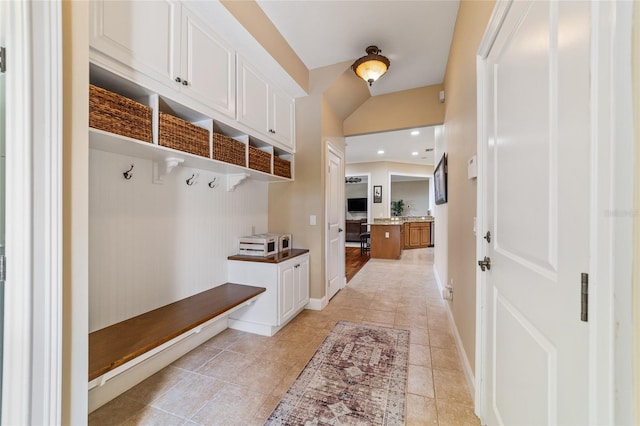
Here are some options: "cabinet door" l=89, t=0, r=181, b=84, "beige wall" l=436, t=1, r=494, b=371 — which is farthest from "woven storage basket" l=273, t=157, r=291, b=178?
"beige wall" l=436, t=1, r=494, b=371

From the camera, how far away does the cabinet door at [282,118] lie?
2.62 m

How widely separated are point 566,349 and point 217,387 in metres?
1.88

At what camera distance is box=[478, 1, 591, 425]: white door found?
60cm

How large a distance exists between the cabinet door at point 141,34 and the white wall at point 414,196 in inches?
394

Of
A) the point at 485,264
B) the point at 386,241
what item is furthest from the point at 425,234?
the point at 485,264

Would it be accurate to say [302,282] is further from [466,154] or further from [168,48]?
[168,48]

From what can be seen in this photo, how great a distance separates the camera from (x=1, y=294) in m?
0.89

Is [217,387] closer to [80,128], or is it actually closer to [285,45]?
[80,128]

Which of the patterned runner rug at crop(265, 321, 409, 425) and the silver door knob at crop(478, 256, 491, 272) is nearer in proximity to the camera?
the silver door knob at crop(478, 256, 491, 272)

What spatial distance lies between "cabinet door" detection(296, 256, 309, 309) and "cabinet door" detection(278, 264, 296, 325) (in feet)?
0.37

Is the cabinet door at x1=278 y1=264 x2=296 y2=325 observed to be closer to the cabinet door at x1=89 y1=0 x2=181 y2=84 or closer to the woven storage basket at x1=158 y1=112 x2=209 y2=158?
the woven storage basket at x1=158 y1=112 x2=209 y2=158

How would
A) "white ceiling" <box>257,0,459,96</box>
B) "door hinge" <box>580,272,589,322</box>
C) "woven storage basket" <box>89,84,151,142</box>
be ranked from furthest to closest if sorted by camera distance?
"white ceiling" <box>257,0,459,96</box>
"woven storage basket" <box>89,84,151,142</box>
"door hinge" <box>580,272,589,322</box>

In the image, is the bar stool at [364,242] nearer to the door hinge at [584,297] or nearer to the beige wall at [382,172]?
the beige wall at [382,172]

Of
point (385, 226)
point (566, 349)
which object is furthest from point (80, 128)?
point (385, 226)
